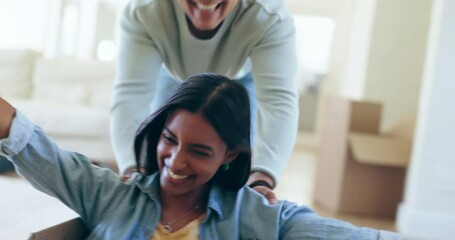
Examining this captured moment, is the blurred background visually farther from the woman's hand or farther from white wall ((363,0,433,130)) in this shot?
the woman's hand

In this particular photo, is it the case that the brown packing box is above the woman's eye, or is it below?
below

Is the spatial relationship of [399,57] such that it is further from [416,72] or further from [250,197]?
[250,197]

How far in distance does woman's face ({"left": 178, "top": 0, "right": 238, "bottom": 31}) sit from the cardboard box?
1.31 ft

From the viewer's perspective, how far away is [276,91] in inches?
43.0

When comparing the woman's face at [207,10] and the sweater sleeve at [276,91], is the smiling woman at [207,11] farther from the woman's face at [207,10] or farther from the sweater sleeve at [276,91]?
the sweater sleeve at [276,91]

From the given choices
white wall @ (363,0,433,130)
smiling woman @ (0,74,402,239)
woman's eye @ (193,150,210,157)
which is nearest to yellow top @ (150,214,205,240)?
smiling woman @ (0,74,402,239)

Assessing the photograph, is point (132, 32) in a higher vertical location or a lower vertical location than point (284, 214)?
higher

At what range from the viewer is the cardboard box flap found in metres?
2.81

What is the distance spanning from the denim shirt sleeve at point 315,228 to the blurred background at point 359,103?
0.52 metres

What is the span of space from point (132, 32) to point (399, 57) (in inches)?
119

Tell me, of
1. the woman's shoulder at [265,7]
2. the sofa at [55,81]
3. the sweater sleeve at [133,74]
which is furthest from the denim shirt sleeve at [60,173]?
the sofa at [55,81]

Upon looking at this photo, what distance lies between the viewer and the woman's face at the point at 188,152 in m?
0.74

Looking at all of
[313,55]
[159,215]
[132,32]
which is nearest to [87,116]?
[132,32]

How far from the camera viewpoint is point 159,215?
2.62ft
